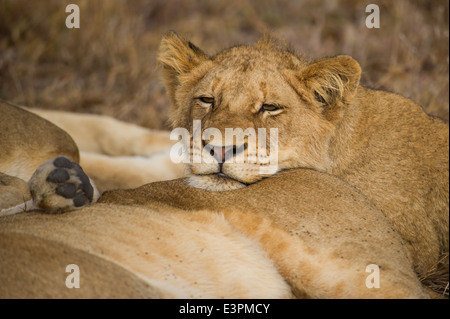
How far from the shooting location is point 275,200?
2.26 m

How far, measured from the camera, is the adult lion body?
1978 millimetres

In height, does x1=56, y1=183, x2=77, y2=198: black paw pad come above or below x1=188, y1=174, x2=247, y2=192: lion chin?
above

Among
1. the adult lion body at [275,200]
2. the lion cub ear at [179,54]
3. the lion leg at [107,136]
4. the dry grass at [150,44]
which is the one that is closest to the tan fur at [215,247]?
the adult lion body at [275,200]

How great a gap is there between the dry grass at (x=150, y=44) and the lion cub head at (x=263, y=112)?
1.62 meters

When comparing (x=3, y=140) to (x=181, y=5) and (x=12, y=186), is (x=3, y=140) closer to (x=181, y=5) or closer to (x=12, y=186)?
(x=12, y=186)

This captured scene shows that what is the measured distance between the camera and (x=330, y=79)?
112 inches

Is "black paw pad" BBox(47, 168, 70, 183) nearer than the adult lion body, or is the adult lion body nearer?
the adult lion body

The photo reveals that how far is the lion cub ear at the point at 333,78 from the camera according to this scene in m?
2.79

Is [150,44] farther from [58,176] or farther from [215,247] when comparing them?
[215,247]

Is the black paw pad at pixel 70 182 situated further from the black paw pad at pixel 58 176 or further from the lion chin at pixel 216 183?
the lion chin at pixel 216 183

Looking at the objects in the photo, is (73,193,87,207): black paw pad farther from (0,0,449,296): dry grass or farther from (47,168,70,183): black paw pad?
(0,0,449,296): dry grass

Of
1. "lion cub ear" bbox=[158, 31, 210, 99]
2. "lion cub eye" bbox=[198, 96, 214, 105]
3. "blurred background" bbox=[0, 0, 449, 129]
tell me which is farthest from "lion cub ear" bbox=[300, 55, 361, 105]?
"blurred background" bbox=[0, 0, 449, 129]
